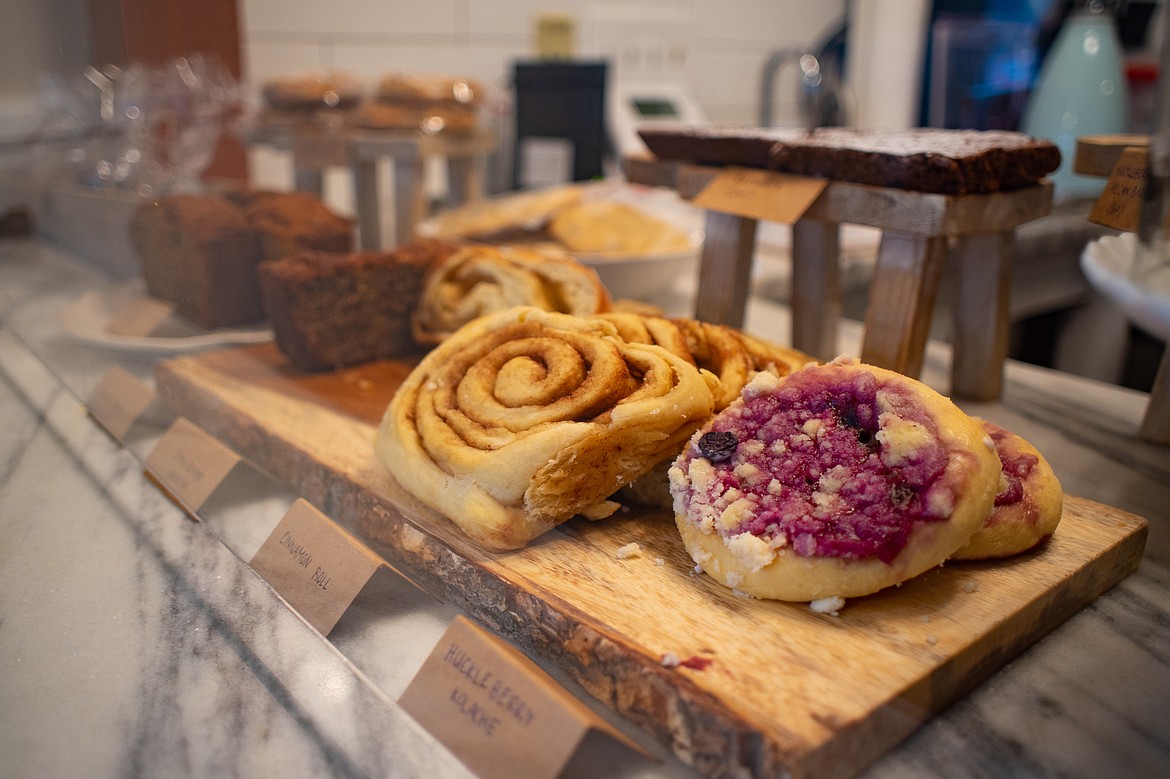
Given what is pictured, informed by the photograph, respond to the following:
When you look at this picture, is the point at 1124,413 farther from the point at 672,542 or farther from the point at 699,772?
the point at 699,772

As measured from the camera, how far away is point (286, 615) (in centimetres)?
85

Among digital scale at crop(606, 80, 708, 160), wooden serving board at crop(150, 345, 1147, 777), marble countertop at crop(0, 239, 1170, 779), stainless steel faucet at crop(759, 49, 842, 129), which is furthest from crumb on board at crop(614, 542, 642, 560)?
digital scale at crop(606, 80, 708, 160)

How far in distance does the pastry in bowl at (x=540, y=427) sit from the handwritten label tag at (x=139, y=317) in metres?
0.62

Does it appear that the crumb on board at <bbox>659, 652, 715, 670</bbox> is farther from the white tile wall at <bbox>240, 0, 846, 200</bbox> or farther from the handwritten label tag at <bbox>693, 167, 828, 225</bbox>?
the white tile wall at <bbox>240, 0, 846, 200</bbox>

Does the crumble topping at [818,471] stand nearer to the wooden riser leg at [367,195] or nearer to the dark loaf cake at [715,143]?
the dark loaf cake at [715,143]

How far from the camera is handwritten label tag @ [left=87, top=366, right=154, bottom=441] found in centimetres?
123

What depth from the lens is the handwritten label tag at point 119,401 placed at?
48.6 inches

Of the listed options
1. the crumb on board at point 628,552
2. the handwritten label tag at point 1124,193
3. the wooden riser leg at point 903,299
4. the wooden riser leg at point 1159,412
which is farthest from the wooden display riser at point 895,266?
the crumb on board at point 628,552

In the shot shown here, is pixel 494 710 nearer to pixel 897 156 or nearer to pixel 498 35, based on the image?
pixel 897 156

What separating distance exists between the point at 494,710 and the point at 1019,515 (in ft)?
1.61

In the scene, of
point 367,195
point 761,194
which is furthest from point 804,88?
point 761,194

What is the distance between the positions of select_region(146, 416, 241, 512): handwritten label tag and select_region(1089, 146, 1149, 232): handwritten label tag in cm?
98

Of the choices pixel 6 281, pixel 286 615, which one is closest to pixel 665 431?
pixel 286 615

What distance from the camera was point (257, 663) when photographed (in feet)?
2.58
